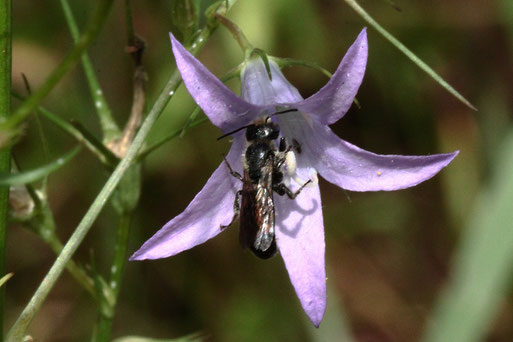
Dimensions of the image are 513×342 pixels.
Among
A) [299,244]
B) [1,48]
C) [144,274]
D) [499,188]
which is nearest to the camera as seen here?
[1,48]

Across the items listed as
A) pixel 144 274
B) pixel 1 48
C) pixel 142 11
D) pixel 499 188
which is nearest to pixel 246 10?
pixel 142 11

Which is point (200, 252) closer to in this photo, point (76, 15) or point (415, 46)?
point (76, 15)

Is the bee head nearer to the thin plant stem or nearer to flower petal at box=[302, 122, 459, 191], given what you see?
flower petal at box=[302, 122, 459, 191]

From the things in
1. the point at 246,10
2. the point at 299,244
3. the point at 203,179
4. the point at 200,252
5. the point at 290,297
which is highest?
the point at 246,10

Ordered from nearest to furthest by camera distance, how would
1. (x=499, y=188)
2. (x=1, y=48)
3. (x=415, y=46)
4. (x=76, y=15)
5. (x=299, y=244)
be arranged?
(x=1, y=48) → (x=299, y=244) → (x=499, y=188) → (x=76, y=15) → (x=415, y=46)

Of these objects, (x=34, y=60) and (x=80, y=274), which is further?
(x=34, y=60)

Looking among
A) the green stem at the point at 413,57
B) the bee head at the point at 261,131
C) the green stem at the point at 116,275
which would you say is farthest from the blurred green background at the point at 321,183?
the green stem at the point at 413,57

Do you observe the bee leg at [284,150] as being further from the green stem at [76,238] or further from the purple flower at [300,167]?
the green stem at [76,238]
